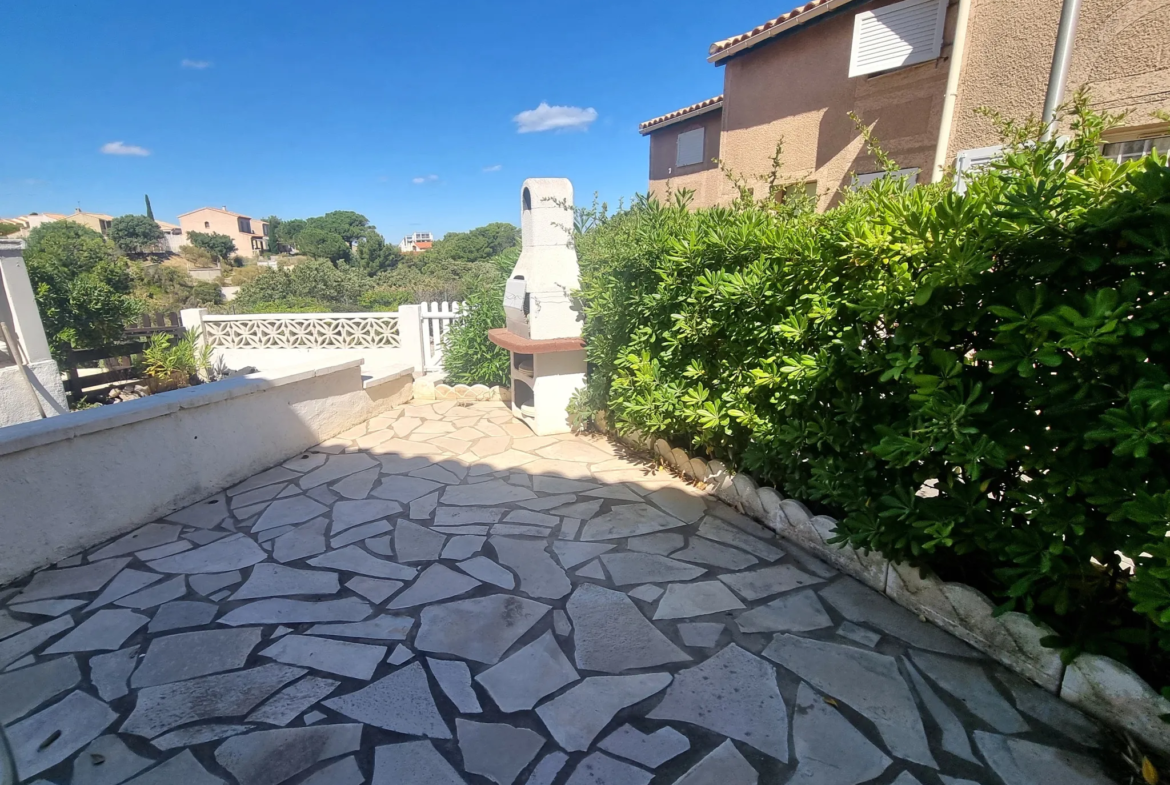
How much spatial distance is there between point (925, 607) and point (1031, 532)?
0.79m

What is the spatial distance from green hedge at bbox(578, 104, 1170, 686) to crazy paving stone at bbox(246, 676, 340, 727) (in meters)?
2.44

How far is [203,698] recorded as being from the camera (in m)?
2.17

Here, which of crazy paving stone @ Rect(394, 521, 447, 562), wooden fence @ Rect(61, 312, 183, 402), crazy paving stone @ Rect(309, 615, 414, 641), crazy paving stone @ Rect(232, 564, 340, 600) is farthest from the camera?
wooden fence @ Rect(61, 312, 183, 402)

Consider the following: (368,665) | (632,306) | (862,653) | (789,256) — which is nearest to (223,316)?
(632,306)

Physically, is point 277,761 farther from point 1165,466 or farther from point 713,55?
point 713,55

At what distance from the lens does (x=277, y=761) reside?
188 cm

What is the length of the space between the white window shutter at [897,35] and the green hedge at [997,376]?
20.6 feet

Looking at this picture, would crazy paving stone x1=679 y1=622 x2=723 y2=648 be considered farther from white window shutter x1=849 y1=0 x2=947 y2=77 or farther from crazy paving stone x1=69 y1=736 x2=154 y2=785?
white window shutter x1=849 y1=0 x2=947 y2=77

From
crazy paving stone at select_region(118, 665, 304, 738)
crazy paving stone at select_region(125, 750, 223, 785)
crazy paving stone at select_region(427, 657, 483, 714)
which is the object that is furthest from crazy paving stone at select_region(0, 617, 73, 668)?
crazy paving stone at select_region(427, 657, 483, 714)

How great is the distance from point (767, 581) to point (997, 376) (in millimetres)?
1525

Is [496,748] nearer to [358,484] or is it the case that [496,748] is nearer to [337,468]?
[358,484]

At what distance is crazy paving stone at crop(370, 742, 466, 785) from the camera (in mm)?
1808

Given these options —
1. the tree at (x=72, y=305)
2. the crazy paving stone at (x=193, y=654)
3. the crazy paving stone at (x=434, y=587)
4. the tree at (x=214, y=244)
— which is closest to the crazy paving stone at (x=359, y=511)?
the crazy paving stone at (x=434, y=587)

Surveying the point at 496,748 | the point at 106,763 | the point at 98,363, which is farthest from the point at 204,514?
the point at 98,363
